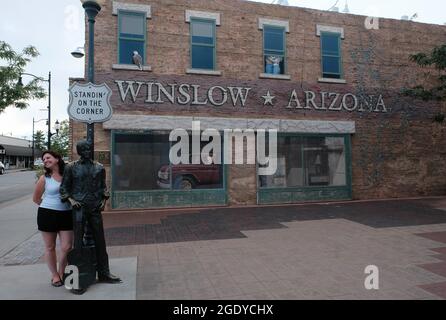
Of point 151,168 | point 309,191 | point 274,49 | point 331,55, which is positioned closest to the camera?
point 151,168

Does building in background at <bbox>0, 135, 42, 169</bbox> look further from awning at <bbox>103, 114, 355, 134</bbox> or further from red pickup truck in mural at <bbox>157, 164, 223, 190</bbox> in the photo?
red pickup truck in mural at <bbox>157, 164, 223, 190</bbox>

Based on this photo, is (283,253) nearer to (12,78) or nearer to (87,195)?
(87,195)

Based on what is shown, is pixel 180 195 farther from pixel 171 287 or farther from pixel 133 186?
pixel 171 287

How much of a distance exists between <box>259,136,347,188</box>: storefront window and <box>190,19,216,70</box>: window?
4160 mm

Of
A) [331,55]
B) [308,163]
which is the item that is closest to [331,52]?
[331,55]

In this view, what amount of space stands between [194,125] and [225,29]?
3.99 metres

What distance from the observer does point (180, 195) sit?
12539mm

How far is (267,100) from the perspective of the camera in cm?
1344

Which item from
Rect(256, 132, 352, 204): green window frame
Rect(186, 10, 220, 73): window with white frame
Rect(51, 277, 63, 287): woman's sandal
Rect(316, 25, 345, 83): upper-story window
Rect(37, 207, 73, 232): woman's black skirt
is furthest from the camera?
Rect(316, 25, 345, 83): upper-story window

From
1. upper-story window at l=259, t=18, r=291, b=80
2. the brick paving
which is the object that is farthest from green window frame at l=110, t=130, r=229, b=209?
upper-story window at l=259, t=18, r=291, b=80

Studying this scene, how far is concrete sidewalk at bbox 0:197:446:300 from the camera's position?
183 inches

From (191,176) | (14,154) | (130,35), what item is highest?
(130,35)

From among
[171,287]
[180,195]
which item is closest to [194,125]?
[180,195]

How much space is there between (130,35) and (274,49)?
5606 mm
